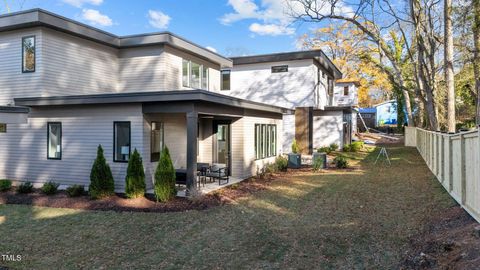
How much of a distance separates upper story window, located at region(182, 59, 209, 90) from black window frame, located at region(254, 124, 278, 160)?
144 inches

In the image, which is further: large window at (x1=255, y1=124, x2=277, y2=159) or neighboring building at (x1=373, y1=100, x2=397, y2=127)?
neighboring building at (x1=373, y1=100, x2=397, y2=127)

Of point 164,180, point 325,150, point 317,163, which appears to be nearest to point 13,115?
point 164,180

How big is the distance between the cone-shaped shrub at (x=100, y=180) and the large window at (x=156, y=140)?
1568 mm

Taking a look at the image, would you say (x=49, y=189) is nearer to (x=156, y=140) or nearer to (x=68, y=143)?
(x=68, y=143)

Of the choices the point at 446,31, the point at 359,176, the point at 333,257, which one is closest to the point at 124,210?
the point at 333,257

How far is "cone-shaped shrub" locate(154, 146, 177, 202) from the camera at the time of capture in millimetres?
9320

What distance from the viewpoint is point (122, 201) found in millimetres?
9367

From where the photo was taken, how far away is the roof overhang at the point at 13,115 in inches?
413

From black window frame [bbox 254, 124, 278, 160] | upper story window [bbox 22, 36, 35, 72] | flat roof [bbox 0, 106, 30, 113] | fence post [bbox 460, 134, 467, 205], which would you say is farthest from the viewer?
black window frame [bbox 254, 124, 278, 160]

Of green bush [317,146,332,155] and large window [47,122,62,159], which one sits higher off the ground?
large window [47,122,62,159]

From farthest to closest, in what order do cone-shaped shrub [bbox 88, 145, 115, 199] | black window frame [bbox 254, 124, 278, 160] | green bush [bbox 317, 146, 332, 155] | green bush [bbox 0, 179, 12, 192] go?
green bush [bbox 317, 146, 332, 155] → black window frame [bbox 254, 124, 278, 160] → green bush [bbox 0, 179, 12, 192] → cone-shaped shrub [bbox 88, 145, 115, 199]

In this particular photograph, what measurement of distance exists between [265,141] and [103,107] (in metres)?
7.28

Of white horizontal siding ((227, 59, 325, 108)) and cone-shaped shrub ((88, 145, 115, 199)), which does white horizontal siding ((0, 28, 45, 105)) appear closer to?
cone-shaped shrub ((88, 145, 115, 199))

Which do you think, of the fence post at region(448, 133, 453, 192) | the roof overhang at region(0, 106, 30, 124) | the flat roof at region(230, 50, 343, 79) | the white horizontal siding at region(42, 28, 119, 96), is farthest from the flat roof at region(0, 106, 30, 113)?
the flat roof at region(230, 50, 343, 79)
